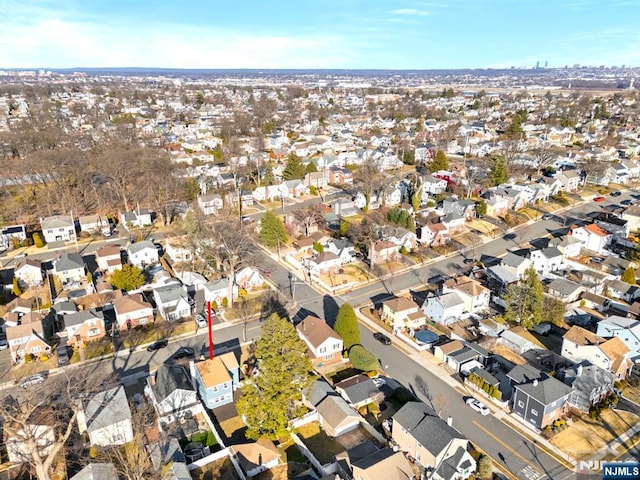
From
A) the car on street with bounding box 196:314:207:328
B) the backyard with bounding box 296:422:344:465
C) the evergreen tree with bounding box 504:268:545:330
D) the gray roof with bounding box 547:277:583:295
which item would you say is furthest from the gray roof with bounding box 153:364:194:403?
the gray roof with bounding box 547:277:583:295

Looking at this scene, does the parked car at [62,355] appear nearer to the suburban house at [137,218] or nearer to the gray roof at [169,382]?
the gray roof at [169,382]

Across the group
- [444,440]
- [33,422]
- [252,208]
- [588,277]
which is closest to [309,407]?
[444,440]

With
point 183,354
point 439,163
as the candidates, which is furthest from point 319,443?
point 439,163

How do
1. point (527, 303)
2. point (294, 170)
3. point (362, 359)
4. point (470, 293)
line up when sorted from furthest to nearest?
point (294, 170) → point (470, 293) → point (527, 303) → point (362, 359)

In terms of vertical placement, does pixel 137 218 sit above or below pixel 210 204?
below

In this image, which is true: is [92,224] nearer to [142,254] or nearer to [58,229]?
[58,229]

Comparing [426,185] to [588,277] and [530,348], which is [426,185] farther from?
[530,348]

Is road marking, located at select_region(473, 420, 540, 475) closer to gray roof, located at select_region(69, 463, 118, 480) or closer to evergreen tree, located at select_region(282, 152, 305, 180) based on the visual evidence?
gray roof, located at select_region(69, 463, 118, 480)

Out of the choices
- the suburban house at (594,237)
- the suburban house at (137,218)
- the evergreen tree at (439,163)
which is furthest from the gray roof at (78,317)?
the evergreen tree at (439,163)
